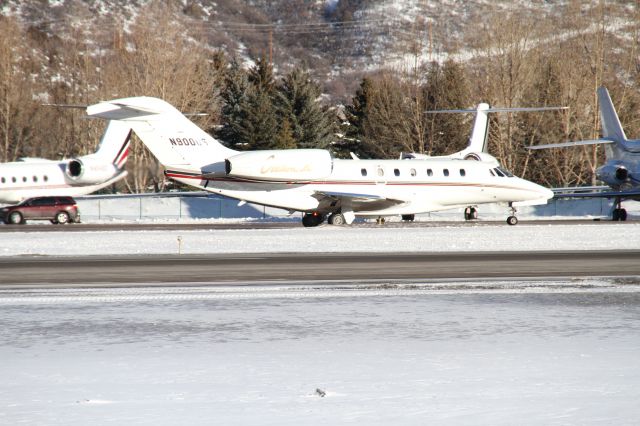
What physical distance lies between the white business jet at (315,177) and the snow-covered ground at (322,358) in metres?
20.5

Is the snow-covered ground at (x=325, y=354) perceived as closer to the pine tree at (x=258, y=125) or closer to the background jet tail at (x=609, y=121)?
the background jet tail at (x=609, y=121)

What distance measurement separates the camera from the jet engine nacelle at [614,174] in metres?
41.8

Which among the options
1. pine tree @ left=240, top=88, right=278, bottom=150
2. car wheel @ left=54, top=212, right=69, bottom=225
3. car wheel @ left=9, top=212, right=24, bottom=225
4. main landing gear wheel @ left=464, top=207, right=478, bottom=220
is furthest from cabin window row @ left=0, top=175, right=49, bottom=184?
main landing gear wheel @ left=464, top=207, right=478, bottom=220

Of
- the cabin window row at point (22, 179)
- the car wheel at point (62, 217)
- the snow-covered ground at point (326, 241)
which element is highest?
the cabin window row at point (22, 179)

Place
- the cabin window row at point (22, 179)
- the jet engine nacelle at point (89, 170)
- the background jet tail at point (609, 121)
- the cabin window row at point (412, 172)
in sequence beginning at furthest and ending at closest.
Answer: the jet engine nacelle at point (89, 170) < the cabin window row at point (22, 179) < the background jet tail at point (609, 121) < the cabin window row at point (412, 172)

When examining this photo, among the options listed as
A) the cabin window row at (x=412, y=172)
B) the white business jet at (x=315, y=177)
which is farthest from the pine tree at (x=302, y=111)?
the cabin window row at (x=412, y=172)

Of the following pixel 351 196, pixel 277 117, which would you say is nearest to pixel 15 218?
pixel 351 196

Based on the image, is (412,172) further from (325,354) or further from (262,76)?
(262,76)

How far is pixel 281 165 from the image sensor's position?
36938 mm

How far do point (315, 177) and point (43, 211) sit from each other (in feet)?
53.8

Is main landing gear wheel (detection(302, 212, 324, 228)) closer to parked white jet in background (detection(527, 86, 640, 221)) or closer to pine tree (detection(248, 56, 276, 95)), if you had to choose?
parked white jet in background (detection(527, 86, 640, 221))

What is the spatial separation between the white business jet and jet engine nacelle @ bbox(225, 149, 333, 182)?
38 millimetres

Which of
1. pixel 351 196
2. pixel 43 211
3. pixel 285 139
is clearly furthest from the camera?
pixel 285 139

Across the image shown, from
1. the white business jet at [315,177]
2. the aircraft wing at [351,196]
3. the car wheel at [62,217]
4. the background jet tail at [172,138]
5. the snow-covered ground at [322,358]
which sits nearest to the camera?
the snow-covered ground at [322,358]
